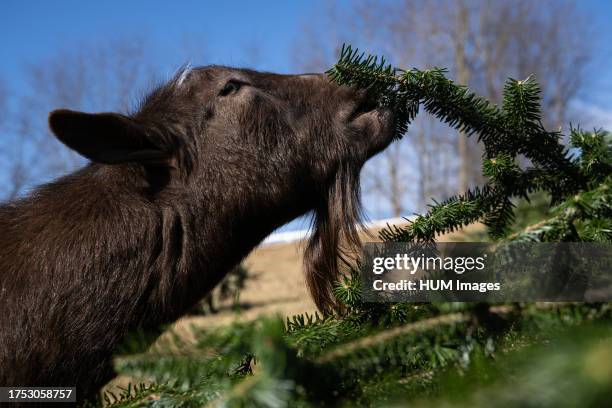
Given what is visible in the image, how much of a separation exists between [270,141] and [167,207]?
0.46 metres

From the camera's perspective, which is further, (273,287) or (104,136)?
(273,287)

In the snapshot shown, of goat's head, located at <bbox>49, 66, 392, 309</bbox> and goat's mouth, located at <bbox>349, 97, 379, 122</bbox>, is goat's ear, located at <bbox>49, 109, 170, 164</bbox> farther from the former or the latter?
goat's mouth, located at <bbox>349, 97, 379, 122</bbox>

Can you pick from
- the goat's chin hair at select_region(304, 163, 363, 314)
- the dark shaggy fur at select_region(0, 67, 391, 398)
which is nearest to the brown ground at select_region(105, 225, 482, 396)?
the goat's chin hair at select_region(304, 163, 363, 314)

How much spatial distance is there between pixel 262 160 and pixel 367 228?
501 mm

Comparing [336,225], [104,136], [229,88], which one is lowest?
[336,225]

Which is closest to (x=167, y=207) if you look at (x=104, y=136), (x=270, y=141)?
(x=104, y=136)

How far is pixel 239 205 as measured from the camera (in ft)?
7.53

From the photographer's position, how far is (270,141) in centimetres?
241

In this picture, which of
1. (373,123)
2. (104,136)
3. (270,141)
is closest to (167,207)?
(104,136)

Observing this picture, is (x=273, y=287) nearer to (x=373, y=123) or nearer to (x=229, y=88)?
(x=229, y=88)

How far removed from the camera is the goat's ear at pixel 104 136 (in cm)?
212

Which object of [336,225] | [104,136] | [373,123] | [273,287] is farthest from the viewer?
[273,287]

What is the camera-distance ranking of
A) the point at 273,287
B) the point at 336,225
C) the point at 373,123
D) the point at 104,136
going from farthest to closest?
the point at 273,287, the point at 336,225, the point at 373,123, the point at 104,136

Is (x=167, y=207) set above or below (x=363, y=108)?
below
